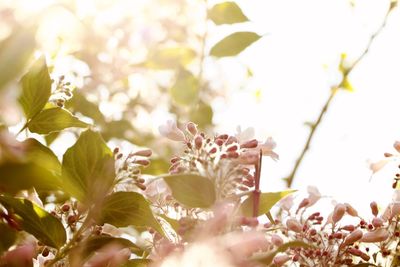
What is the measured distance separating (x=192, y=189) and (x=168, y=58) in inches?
53.2

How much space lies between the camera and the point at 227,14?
171 centimetres

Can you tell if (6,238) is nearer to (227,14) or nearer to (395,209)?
(395,209)

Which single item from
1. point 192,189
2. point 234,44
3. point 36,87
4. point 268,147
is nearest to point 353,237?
point 268,147

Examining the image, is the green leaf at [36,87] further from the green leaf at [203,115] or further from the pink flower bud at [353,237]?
the green leaf at [203,115]

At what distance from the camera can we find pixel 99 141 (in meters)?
0.78

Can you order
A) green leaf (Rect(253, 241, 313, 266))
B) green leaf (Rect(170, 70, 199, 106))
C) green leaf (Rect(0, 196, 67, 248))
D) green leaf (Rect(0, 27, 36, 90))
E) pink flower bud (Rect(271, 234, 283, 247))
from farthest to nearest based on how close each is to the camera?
green leaf (Rect(170, 70, 199, 106)) → pink flower bud (Rect(271, 234, 283, 247)) → green leaf (Rect(0, 196, 67, 248)) → green leaf (Rect(253, 241, 313, 266)) → green leaf (Rect(0, 27, 36, 90))

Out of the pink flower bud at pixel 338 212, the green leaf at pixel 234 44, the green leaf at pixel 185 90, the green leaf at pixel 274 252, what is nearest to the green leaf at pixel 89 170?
the green leaf at pixel 274 252

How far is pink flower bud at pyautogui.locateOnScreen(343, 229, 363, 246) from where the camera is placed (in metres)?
0.92

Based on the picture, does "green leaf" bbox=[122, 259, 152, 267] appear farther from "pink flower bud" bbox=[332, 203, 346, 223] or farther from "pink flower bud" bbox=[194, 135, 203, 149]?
"pink flower bud" bbox=[332, 203, 346, 223]

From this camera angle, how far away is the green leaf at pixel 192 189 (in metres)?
0.75

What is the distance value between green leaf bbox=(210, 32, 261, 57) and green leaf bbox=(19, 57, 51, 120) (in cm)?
80

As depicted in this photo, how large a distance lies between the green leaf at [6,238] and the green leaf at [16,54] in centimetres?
31

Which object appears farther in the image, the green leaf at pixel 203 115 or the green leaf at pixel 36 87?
the green leaf at pixel 203 115

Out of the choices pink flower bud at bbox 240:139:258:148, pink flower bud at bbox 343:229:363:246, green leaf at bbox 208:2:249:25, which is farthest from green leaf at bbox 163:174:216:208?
green leaf at bbox 208:2:249:25
